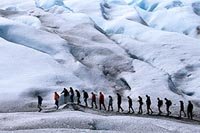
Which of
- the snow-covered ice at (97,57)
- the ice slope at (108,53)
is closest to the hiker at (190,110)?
the snow-covered ice at (97,57)

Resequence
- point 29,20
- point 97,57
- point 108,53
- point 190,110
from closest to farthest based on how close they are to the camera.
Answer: point 190,110 → point 97,57 → point 108,53 → point 29,20

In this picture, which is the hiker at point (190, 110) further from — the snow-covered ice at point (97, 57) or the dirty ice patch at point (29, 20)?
the dirty ice patch at point (29, 20)

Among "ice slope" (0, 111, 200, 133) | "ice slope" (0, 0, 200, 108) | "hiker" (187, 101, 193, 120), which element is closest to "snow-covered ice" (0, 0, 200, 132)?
"ice slope" (0, 0, 200, 108)

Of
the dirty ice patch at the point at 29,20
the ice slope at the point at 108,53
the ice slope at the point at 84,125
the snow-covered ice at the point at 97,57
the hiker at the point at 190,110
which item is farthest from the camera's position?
the dirty ice patch at the point at 29,20

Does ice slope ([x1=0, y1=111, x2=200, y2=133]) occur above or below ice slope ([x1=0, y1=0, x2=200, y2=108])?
below

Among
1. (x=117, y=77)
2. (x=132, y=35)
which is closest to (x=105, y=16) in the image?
(x=132, y=35)

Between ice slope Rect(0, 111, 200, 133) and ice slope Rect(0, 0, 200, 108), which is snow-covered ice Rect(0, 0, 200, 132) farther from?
ice slope Rect(0, 111, 200, 133)

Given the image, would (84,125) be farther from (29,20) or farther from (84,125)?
(29,20)

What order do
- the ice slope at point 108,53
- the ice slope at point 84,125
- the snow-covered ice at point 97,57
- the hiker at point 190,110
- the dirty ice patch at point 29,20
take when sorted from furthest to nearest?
1. the dirty ice patch at point 29,20
2. the ice slope at point 108,53
3. the snow-covered ice at point 97,57
4. the hiker at point 190,110
5. the ice slope at point 84,125

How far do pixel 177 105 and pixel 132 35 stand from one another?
34.9 m

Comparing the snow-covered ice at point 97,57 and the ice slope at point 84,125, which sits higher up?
the snow-covered ice at point 97,57

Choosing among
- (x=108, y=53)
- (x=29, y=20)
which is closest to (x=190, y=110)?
(x=108, y=53)

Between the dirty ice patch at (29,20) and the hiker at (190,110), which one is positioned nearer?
the hiker at (190,110)

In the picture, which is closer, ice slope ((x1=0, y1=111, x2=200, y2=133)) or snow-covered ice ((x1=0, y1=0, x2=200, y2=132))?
ice slope ((x1=0, y1=111, x2=200, y2=133))
